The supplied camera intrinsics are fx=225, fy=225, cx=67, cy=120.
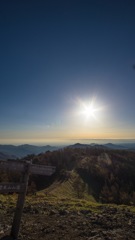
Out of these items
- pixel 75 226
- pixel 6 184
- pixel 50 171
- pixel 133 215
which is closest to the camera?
pixel 6 184

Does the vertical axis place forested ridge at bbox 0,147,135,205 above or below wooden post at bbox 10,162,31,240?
below

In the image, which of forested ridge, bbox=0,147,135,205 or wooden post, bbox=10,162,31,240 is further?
forested ridge, bbox=0,147,135,205

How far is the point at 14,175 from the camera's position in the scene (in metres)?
91.8

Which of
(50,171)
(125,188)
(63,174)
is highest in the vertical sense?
(50,171)

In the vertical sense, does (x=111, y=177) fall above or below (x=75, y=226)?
below

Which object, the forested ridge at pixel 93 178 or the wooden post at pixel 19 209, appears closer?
the wooden post at pixel 19 209

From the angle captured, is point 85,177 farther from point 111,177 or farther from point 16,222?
point 16,222

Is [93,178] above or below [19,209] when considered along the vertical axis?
below

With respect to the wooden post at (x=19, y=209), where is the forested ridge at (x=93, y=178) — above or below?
below

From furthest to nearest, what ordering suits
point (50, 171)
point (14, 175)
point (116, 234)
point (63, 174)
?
point (63, 174) < point (14, 175) < point (116, 234) < point (50, 171)

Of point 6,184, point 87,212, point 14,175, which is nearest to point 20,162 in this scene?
point 6,184

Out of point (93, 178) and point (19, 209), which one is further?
point (93, 178)

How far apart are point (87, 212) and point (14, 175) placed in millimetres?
79886

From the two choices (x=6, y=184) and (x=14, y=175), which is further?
(x=14, y=175)
